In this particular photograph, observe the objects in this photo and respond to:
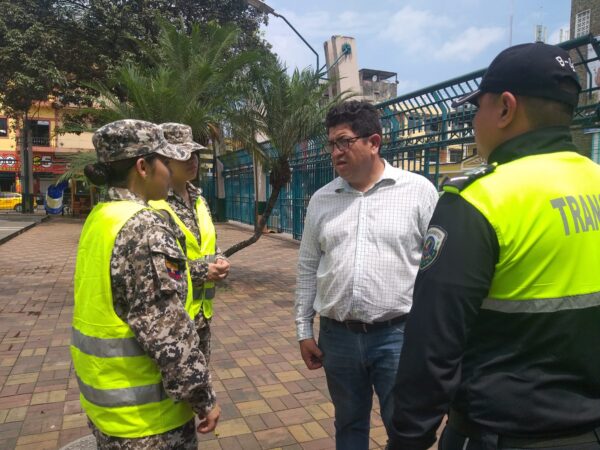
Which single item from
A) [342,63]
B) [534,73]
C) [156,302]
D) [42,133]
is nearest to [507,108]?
[534,73]

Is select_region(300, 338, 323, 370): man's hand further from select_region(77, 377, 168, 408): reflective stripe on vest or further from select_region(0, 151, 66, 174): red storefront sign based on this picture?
select_region(0, 151, 66, 174): red storefront sign

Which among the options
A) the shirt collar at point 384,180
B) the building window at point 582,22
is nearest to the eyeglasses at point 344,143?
the shirt collar at point 384,180

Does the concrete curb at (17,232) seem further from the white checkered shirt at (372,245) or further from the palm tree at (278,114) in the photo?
the white checkered shirt at (372,245)

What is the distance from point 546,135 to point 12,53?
61.0ft

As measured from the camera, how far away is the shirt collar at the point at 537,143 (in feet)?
4.03

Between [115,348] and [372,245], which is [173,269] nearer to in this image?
[115,348]

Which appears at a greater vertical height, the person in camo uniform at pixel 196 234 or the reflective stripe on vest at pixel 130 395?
the person in camo uniform at pixel 196 234

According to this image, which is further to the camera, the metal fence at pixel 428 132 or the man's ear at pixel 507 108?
the metal fence at pixel 428 132

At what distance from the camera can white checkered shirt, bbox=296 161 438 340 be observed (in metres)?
2.02

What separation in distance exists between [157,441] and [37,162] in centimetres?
3948

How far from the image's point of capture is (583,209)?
1171mm

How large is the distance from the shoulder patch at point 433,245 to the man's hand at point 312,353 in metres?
1.11

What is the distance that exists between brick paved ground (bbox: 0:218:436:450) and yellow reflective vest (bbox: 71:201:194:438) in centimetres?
147

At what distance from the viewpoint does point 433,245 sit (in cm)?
122
